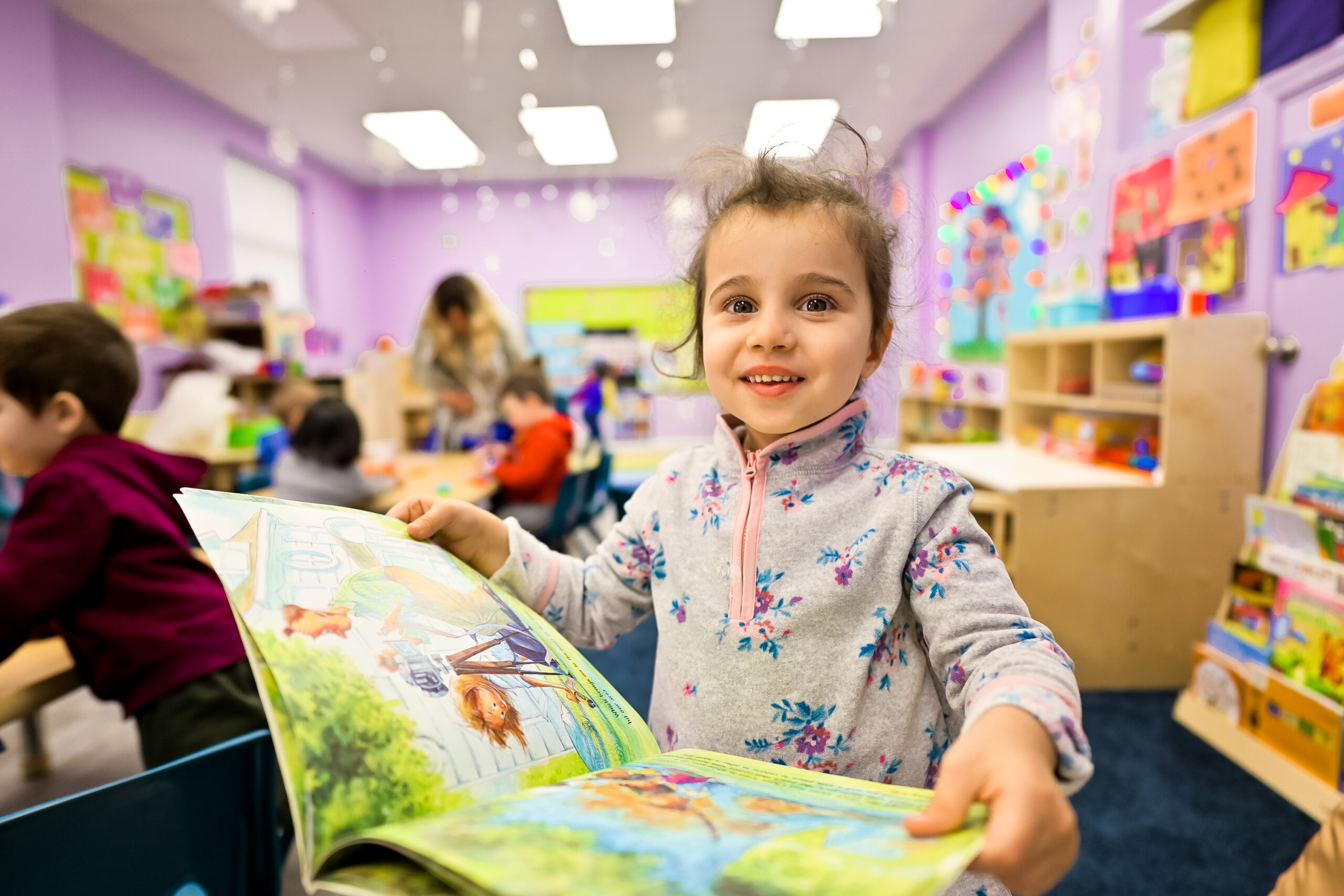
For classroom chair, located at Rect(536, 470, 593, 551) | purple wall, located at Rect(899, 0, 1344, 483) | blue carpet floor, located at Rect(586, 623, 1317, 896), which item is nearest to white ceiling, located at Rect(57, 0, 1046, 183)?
purple wall, located at Rect(899, 0, 1344, 483)

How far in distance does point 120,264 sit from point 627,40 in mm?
2976

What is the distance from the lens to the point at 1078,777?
40 centimetres

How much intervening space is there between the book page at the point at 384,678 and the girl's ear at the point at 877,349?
1.22 feet

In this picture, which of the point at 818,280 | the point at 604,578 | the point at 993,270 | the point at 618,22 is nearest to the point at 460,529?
the point at 604,578

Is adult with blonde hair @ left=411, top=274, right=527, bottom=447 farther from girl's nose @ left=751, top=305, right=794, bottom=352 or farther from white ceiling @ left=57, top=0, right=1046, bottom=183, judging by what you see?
girl's nose @ left=751, top=305, right=794, bottom=352

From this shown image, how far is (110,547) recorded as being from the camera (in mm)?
1047

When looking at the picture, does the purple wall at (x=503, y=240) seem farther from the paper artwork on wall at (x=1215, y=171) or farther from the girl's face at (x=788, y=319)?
the girl's face at (x=788, y=319)

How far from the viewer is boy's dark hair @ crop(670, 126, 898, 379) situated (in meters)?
0.63

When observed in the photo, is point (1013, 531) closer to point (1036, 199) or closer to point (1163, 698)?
point (1163, 698)

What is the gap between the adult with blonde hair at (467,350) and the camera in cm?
316

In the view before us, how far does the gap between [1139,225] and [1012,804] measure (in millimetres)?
2893

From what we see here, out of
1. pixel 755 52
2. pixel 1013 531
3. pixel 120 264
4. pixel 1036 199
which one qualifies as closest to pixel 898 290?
pixel 1013 531

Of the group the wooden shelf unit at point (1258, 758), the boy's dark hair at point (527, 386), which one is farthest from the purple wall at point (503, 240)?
the wooden shelf unit at point (1258, 758)

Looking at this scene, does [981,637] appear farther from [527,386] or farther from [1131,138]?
[1131,138]
